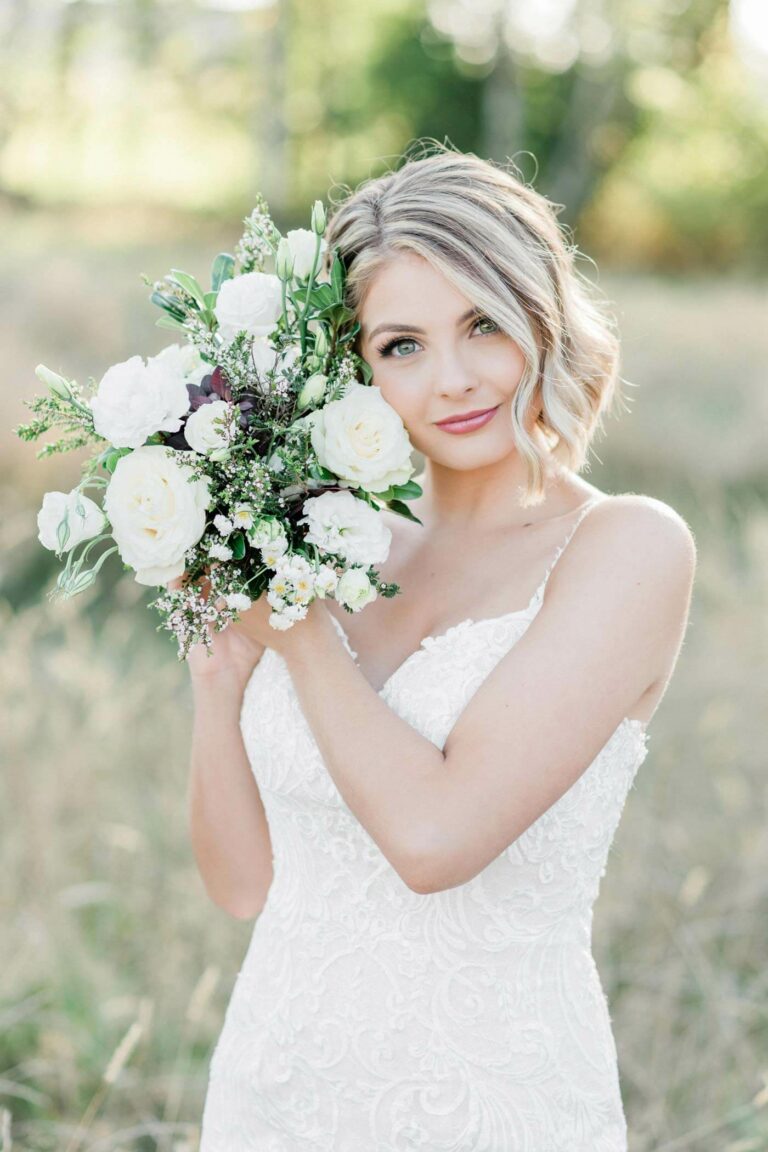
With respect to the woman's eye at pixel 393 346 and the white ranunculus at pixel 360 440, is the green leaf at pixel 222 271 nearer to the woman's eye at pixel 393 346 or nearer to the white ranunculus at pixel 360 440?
the woman's eye at pixel 393 346

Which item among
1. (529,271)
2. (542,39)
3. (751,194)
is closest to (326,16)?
(542,39)

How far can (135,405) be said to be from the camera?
6.72ft

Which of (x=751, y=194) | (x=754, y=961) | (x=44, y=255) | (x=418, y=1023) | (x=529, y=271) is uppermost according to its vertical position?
(x=529, y=271)

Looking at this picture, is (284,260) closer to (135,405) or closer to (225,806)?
(135,405)

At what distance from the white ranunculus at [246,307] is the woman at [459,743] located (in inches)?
11.5

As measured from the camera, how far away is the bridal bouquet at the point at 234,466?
6.56ft

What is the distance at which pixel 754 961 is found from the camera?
175 inches

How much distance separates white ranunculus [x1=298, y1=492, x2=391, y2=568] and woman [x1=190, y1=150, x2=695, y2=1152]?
0.19 metres

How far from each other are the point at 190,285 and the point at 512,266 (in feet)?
2.06

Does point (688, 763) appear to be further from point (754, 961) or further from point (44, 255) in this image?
point (44, 255)

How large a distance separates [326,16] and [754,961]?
25.3 m

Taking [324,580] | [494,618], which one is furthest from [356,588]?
[494,618]

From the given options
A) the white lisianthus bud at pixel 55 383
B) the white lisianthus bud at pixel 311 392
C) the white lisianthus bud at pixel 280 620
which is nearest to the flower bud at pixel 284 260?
the white lisianthus bud at pixel 311 392

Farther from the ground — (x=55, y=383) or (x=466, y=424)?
(x=55, y=383)
